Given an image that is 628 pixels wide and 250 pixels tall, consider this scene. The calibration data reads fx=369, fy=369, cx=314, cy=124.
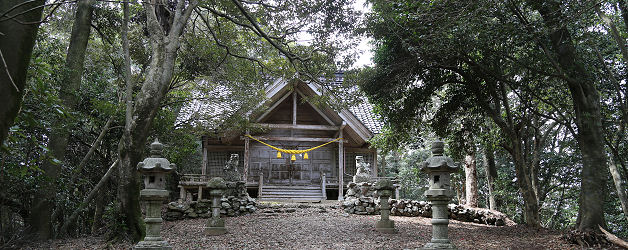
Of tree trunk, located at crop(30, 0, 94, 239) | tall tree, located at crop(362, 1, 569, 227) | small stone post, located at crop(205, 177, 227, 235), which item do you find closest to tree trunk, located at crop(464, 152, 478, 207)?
tall tree, located at crop(362, 1, 569, 227)

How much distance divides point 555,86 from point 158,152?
8.86 metres

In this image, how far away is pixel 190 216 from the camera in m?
11.6

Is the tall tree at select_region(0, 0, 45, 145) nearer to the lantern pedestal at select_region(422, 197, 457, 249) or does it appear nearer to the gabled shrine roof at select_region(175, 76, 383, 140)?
the lantern pedestal at select_region(422, 197, 457, 249)

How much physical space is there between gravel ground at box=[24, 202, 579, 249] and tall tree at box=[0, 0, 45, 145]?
15.4 feet

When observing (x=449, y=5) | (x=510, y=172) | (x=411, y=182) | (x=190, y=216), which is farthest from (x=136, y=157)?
(x=411, y=182)

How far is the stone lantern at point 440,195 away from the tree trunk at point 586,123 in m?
3.34

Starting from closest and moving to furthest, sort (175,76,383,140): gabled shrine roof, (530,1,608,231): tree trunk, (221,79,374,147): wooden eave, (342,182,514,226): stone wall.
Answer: (530,1,608,231): tree trunk → (342,182,514,226): stone wall → (175,76,383,140): gabled shrine roof → (221,79,374,147): wooden eave

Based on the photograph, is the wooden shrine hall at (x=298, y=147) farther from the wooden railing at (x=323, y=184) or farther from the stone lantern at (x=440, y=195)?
the stone lantern at (x=440, y=195)

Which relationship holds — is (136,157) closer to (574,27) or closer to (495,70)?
(495,70)

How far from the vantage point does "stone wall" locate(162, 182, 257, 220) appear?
11539 millimetres

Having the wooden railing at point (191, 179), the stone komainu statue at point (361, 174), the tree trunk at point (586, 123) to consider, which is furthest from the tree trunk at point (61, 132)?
the tree trunk at point (586, 123)

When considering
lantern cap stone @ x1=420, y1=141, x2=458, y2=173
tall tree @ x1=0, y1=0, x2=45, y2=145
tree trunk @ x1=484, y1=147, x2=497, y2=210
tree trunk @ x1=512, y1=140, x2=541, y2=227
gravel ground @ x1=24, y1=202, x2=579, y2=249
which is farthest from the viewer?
tree trunk @ x1=484, y1=147, x2=497, y2=210

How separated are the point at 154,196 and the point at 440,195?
4403 mm

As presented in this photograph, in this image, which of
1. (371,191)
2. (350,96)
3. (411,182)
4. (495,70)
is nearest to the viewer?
(495,70)
